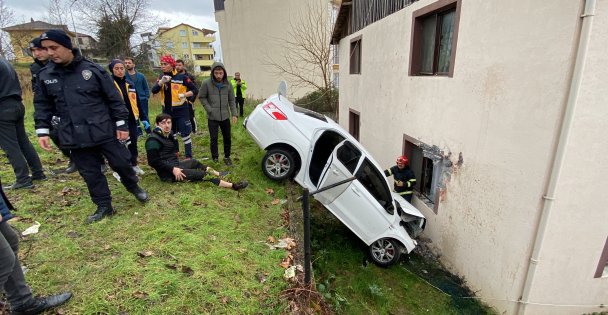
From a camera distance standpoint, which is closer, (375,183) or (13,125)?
(13,125)

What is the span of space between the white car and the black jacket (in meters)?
3.35

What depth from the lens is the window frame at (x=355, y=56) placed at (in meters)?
10.8

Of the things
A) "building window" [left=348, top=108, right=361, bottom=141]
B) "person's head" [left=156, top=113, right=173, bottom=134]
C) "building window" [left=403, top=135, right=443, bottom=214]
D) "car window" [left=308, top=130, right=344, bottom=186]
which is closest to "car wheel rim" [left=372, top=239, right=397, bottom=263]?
"building window" [left=403, top=135, right=443, bottom=214]

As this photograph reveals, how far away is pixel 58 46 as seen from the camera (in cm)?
295

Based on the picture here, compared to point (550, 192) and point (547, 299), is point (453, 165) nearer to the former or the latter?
point (550, 192)

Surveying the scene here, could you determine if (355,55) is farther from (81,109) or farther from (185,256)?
(185,256)

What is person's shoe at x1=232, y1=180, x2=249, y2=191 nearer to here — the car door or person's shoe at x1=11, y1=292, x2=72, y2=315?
the car door

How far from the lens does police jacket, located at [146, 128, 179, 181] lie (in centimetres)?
462

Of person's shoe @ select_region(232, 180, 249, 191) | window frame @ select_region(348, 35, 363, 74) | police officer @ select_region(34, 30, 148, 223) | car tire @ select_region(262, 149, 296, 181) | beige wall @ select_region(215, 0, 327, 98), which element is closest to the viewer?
police officer @ select_region(34, 30, 148, 223)

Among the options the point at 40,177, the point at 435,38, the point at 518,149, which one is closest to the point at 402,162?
the point at 435,38

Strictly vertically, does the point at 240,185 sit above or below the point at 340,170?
below

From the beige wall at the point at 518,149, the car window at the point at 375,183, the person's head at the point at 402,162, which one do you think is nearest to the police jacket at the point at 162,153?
the car window at the point at 375,183

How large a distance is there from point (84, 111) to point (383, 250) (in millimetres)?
4933

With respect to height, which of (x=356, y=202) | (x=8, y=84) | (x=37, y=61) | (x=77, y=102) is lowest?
(x=356, y=202)
